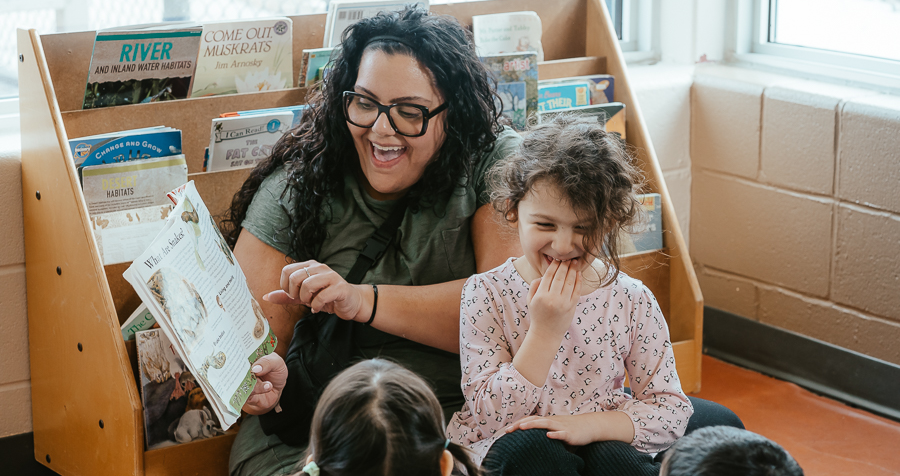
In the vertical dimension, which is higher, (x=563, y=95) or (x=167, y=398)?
(x=563, y=95)

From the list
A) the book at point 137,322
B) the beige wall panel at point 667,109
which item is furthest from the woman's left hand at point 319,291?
the beige wall panel at point 667,109

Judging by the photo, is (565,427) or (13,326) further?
(13,326)

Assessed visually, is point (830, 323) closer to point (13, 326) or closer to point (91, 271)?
point (91, 271)

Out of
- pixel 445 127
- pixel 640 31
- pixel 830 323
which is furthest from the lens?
pixel 640 31

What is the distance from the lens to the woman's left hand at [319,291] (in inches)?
60.0

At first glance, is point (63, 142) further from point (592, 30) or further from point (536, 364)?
point (592, 30)

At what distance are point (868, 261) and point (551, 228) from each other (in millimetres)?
1383

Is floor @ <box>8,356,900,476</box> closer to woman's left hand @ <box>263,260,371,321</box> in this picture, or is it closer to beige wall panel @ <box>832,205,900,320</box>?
beige wall panel @ <box>832,205,900,320</box>

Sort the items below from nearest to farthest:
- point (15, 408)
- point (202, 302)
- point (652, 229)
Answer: point (202, 302) → point (15, 408) → point (652, 229)

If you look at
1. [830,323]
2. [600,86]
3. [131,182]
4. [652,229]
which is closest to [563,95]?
[600,86]

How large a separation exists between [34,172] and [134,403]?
2.22 ft

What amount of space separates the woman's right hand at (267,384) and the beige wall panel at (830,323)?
172cm

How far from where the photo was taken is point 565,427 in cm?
140

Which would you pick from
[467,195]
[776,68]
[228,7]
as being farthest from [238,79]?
[776,68]
